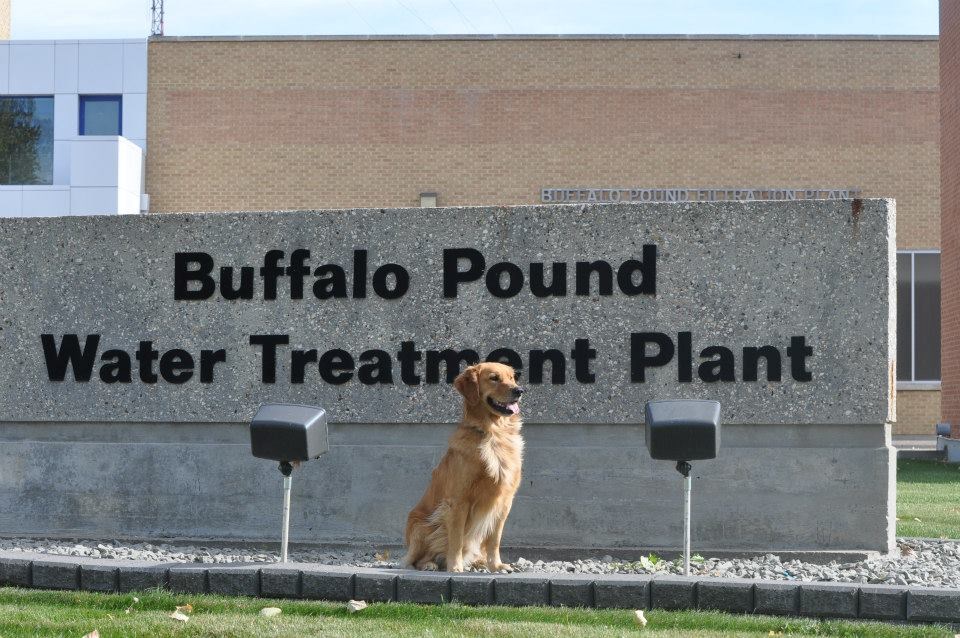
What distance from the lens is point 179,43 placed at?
29.5m

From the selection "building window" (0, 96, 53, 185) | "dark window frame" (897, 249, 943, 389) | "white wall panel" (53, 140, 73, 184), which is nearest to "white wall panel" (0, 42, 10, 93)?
"building window" (0, 96, 53, 185)

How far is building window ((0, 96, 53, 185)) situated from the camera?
28609 mm

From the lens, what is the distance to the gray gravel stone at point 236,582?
19.9 ft

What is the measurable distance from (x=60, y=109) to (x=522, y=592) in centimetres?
2601

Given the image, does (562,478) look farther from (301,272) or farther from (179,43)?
(179,43)

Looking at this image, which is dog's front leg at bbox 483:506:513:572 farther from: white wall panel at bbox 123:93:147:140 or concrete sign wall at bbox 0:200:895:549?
white wall panel at bbox 123:93:147:140

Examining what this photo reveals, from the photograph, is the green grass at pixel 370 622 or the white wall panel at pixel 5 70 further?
the white wall panel at pixel 5 70

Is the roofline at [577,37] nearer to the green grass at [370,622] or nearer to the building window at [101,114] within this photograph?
the building window at [101,114]

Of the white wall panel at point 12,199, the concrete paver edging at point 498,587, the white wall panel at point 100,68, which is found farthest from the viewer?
the white wall panel at point 100,68

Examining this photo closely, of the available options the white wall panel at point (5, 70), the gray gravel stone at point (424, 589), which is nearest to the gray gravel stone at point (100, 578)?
the gray gravel stone at point (424, 589)

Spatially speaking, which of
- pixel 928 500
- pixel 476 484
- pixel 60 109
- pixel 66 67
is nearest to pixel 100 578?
pixel 476 484

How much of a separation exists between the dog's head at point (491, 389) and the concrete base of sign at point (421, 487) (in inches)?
49.2

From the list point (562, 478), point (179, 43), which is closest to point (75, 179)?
point (179, 43)

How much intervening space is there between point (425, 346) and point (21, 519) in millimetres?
2953
